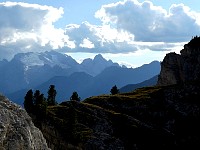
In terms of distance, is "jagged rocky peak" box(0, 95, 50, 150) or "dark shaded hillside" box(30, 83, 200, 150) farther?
"dark shaded hillside" box(30, 83, 200, 150)

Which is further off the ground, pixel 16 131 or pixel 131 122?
pixel 16 131

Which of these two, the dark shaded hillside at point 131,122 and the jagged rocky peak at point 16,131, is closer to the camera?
the jagged rocky peak at point 16,131

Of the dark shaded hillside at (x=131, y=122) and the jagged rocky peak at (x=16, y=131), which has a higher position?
the jagged rocky peak at (x=16, y=131)

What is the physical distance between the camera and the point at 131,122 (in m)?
143

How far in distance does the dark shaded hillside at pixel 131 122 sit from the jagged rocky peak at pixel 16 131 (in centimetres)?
9526

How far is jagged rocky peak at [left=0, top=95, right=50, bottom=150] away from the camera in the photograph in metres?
23.0

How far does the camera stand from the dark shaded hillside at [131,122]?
412 ft

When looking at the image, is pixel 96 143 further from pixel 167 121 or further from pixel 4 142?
pixel 4 142

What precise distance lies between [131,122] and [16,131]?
121m

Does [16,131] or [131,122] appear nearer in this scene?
[16,131]

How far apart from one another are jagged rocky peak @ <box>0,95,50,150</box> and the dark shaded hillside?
95260mm

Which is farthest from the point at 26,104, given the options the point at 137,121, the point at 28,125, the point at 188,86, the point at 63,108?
the point at 28,125

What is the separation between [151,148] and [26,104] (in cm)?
7842

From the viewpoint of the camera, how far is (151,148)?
12850 centimetres
